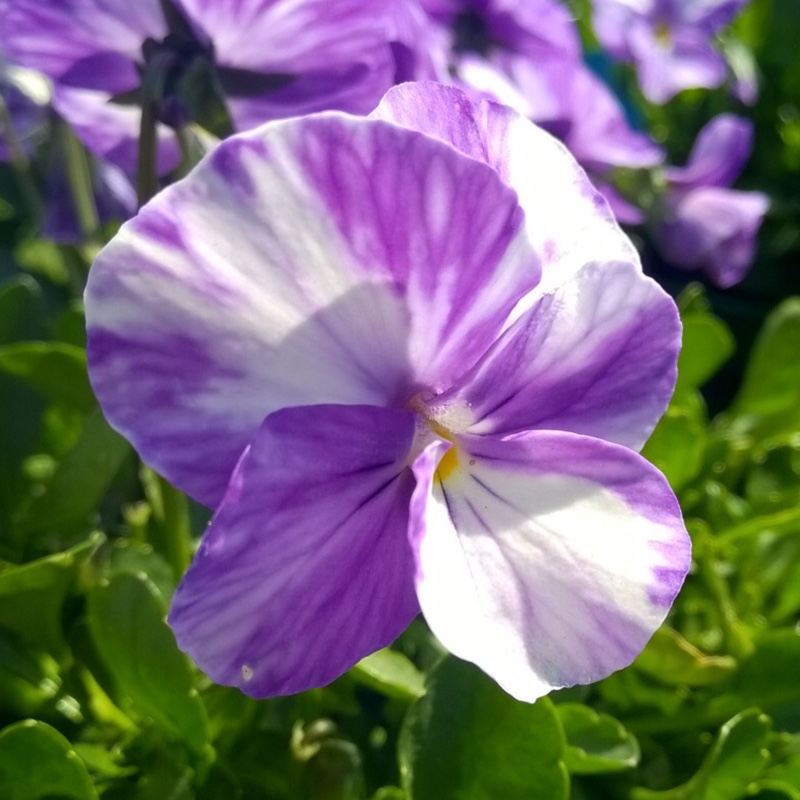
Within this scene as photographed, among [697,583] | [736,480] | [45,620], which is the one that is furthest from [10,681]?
[736,480]

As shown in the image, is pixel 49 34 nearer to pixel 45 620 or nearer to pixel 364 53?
pixel 364 53

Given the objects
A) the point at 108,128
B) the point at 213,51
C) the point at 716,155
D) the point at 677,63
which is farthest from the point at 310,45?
the point at 677,63

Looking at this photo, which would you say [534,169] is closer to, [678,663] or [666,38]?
[678,663]

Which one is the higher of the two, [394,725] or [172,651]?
[172,651]

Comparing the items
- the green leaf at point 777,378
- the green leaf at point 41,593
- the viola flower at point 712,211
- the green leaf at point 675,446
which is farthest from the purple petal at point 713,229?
the green leaf at point 41,593

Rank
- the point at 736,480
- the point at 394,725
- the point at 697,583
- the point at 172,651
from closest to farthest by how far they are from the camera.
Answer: the point at 172,651 < the point at 394,725 < the point at 697,583 < the point at 736,480

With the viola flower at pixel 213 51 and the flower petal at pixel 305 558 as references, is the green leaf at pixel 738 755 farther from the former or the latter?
the viola flower at pixel 213 51
